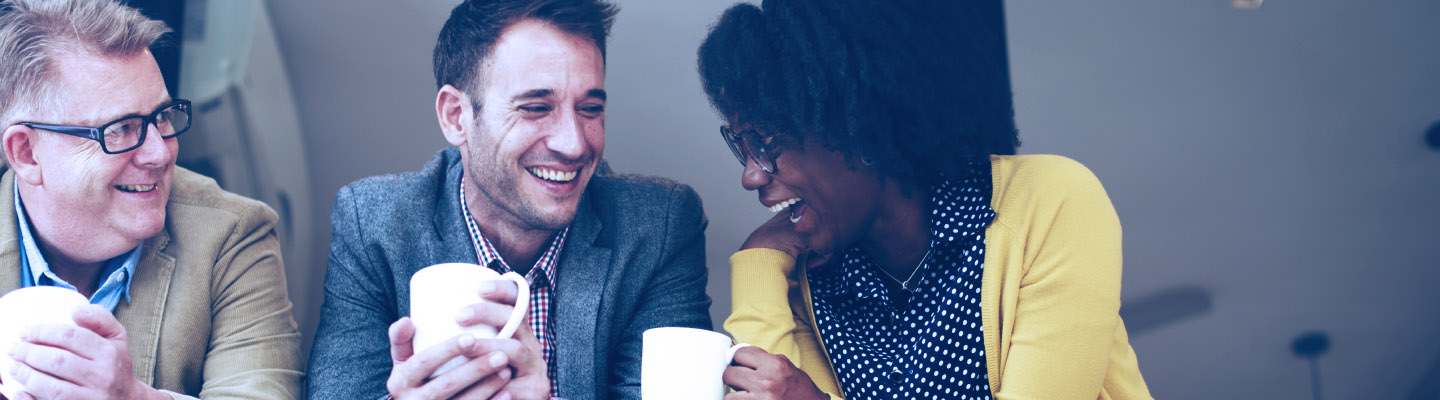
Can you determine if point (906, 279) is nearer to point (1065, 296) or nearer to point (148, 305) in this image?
point (1065, 296)

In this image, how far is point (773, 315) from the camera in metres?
1.78

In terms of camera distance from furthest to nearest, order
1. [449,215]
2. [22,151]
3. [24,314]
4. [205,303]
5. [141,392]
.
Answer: [449,215], [205,303], [22,151], [141,392], [24,314]

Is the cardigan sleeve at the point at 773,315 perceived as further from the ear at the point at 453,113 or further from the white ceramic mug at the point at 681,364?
the ear at the point at 453,113

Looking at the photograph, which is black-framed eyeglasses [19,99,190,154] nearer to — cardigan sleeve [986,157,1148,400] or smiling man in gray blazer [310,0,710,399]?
smiling man in gray blazer [310,0,710,399]

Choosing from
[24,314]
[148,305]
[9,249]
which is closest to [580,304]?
[148,305]

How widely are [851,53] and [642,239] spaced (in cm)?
48

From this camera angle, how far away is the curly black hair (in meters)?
1.68

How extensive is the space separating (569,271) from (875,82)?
1.96 ft

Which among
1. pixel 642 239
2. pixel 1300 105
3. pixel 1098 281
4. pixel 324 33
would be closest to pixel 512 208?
pixel 642 239

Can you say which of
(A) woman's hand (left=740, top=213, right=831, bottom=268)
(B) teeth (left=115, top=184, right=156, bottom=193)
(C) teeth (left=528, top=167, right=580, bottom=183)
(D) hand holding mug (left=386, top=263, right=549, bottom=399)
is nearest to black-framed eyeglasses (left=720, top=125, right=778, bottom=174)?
(A) woman's hand (left=740, top=213, right=831, bottom=268)

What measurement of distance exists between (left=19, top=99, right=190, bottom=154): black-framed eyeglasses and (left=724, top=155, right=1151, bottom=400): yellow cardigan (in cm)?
96

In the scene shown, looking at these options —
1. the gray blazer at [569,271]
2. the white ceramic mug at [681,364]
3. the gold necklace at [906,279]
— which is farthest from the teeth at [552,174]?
the gold necklace at [906,279]

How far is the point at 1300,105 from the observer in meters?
2.12

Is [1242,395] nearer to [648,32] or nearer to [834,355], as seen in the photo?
[834,355]
